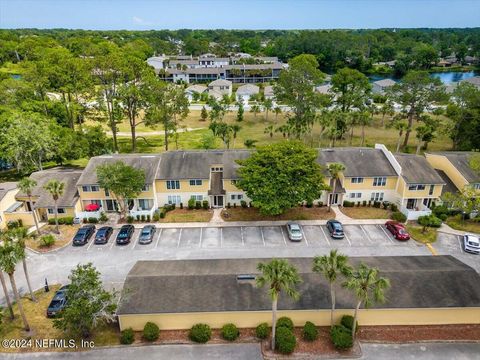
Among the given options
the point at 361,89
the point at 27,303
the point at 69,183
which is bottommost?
the point at 27,303

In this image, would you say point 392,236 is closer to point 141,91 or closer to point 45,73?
point 141,91

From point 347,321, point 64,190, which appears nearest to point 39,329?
point 64,190

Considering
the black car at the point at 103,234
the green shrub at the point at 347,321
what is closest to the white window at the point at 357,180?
the green shrub at the point at 347,321

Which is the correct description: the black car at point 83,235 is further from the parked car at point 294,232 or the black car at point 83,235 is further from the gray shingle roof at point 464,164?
the gray shingle roof at point 464,164

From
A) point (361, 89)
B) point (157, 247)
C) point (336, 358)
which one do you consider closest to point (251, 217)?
point (157, 247)

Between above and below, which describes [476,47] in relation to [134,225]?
above

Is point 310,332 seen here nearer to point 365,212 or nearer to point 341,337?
point 341,337
